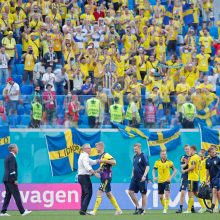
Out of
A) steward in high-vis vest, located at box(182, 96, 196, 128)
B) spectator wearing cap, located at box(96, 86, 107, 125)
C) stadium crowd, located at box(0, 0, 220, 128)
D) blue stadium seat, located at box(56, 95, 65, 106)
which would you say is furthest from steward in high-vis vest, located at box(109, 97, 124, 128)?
steward in high-vis vest, located at box(182, 96, 196, 128)

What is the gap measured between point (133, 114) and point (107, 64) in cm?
346

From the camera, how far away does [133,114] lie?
3784 cm

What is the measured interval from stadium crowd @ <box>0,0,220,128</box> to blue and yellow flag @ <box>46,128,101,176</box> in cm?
41

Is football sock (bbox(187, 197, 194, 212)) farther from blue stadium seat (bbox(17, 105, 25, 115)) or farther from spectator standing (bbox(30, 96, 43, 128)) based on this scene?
blue stadium seat (bbox(17, 105, 25, 115))

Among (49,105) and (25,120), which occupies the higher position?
(49,105)

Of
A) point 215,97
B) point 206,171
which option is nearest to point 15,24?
point 215,97

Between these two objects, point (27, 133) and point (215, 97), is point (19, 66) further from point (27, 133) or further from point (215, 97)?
point (215, 97)

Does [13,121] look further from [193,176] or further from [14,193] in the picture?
[193,176]

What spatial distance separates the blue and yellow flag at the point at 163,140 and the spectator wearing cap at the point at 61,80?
3.58 m

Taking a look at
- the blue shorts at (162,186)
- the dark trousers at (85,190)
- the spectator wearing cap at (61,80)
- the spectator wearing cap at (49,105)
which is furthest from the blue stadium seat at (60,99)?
the dark trousers at (85,190)

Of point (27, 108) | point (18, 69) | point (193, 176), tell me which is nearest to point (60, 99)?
point (27, 108)

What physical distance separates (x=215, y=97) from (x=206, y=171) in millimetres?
5704

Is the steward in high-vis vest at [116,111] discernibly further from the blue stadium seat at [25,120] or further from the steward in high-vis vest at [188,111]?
the blue stadium seat at [25,120]

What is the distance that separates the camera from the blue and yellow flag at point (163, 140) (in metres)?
38.3
